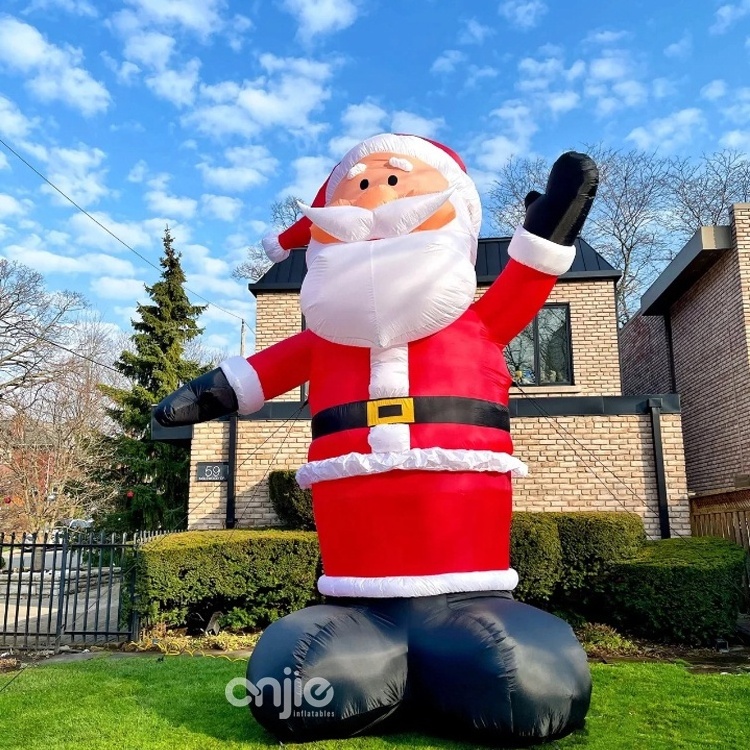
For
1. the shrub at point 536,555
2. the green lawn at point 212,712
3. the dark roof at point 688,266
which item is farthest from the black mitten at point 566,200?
the dark roof at point 688,266

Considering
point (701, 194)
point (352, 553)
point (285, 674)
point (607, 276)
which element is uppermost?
point (701, 194)

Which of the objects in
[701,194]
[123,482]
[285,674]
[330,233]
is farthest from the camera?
[701,194]

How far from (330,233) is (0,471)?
57.1 feet

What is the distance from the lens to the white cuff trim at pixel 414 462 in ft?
11.3

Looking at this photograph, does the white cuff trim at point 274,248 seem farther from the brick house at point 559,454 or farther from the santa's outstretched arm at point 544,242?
the brick house at point 559,454

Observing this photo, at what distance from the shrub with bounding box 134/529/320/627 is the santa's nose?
4.49 m

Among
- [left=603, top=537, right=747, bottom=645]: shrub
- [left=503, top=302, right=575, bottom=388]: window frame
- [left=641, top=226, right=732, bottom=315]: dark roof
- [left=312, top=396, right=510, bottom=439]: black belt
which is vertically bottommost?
[left=603, top=537, right=747, bottom=645]: shrub

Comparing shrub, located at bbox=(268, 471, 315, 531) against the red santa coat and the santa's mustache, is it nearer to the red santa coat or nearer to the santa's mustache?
the red santa coat

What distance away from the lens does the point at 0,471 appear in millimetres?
17969

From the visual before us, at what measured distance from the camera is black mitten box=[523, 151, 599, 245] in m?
3.56

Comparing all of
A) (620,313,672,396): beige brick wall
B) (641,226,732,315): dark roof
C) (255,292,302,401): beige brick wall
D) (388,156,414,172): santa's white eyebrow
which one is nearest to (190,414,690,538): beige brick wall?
(255,292,302,401): beige brick wall

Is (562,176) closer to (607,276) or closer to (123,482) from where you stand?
(607,276)

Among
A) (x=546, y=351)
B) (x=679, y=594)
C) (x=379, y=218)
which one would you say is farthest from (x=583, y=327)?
(x=379, y=218)

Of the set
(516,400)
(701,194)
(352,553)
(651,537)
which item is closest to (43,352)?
(516,400)
